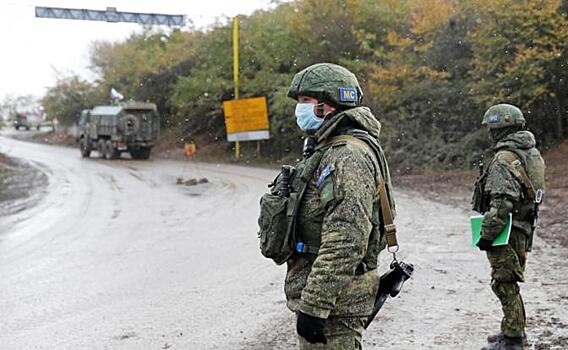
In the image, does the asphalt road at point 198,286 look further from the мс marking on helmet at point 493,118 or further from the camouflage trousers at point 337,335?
the camouflage trousers at point 337,335

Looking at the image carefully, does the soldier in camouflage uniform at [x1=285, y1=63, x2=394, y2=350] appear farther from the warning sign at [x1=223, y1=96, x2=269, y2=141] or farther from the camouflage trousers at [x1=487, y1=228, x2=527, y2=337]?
the warning sign at [x1=223, y1=96, x2=269, y2=141]

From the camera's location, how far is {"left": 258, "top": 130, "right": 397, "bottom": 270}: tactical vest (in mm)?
2994

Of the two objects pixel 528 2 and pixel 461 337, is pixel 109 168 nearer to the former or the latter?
pixel 528 2

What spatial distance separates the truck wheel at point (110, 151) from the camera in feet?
106

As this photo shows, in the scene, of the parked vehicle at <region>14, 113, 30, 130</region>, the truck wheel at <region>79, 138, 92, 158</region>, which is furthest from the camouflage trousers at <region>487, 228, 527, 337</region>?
the parked vehicle at <region>14, 113, 30, 130</region>

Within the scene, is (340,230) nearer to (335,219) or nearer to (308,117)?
(335,219)

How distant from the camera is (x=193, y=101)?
34.6m

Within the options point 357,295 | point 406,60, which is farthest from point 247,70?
point 357,295

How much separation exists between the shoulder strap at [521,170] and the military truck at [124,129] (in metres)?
28.4

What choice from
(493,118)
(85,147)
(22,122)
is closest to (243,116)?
(85,147)

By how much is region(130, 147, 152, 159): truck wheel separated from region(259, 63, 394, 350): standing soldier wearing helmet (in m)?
30.5

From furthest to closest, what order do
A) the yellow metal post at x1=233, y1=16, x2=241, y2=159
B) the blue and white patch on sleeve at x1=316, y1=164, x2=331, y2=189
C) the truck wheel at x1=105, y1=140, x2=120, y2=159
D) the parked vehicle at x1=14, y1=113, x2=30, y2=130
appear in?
1. the parked vehicle at x1=14, y1=113, x2=30, y2=130
2. the truck wheel at x1=105, y1=140, x2=120, y2=159
3. the yellow metal post at x1=233, y1=16, x2=241, y2=159
4. the blue and white patch on sleeve at x1=316, y1=164, x2=331, y2=189

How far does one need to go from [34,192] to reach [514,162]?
16166 mm

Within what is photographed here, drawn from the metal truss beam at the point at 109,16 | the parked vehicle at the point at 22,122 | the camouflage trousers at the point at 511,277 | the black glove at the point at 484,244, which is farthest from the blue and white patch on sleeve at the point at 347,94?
the parked vehicle at the point at 22,122
